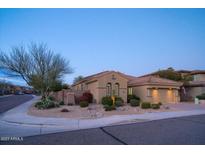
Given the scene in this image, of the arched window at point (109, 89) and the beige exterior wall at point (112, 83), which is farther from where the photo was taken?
the arched window at point (109, 89)

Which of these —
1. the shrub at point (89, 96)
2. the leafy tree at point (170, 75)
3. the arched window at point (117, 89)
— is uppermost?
the leafy tree at point (170, 75)

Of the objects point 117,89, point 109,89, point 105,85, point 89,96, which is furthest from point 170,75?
point 89,96

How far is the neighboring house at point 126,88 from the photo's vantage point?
2570cm

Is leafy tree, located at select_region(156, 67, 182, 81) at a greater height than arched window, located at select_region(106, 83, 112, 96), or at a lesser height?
greater

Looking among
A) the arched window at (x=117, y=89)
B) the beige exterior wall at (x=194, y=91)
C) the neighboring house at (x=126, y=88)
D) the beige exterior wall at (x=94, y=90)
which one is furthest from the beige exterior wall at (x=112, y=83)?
the beige exterior wall at (x=194, y=91)

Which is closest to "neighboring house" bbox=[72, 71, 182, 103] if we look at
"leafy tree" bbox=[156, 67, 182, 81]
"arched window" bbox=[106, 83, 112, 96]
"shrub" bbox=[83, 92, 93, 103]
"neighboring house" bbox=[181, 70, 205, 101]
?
"arched window" bbox=[106, 83, 112, 96]

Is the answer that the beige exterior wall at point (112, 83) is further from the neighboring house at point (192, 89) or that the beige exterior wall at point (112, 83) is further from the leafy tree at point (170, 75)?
the leafy tree at point (170, 75)

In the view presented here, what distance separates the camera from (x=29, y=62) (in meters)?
24.7

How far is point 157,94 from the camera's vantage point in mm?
27750

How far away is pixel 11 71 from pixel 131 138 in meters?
20.6

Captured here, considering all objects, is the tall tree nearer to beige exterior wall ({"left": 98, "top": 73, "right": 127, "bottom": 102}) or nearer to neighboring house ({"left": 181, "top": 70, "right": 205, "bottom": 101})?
beige exterior wall ({"left": 98, "top": 73, "right": 127, "bottom": 102})

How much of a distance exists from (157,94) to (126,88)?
435 cm

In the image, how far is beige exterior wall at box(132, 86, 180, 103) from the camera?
27188mm
